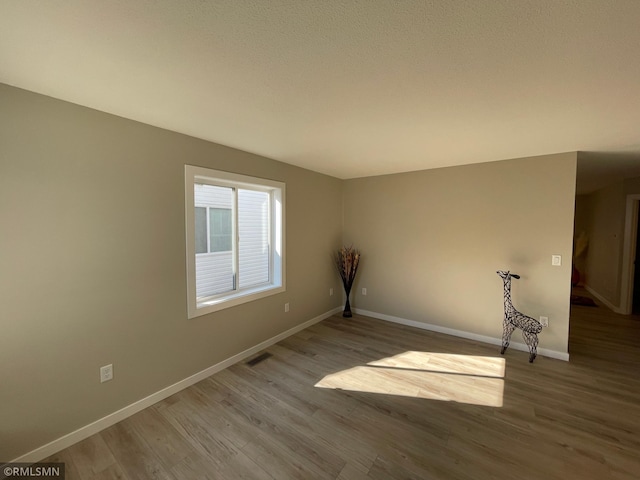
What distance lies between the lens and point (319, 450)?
1723 millimetres

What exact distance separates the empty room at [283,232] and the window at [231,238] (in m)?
0.03

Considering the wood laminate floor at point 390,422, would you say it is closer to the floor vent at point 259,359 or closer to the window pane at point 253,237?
the floor vent at point 259,359

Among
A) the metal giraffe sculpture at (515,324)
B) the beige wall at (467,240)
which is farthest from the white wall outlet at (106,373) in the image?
the metal giraffe sculpture at (515,324)

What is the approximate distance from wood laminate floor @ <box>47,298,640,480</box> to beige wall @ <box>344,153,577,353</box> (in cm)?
70

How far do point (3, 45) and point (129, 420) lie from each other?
7.99 feet

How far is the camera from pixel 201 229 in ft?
8.68

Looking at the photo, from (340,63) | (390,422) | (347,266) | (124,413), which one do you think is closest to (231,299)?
(124,413)

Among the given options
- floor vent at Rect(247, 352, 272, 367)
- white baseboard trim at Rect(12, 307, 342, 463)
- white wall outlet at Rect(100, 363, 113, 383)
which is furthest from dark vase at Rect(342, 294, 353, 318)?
white wall outlet at Rect(100, 363, 113, 383)

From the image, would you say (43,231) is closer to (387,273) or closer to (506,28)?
(506,28)

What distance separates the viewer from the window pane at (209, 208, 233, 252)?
2.76 meters

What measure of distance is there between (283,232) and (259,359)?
60.6 inches

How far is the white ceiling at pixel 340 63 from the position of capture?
3.27 feet

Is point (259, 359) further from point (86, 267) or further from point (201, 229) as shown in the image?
point (86, 267)

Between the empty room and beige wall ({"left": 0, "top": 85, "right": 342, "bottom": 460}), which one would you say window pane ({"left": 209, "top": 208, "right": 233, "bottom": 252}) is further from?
beige wall ({"left": 0, "top": 85, "right": 342, "bottom": 460})
